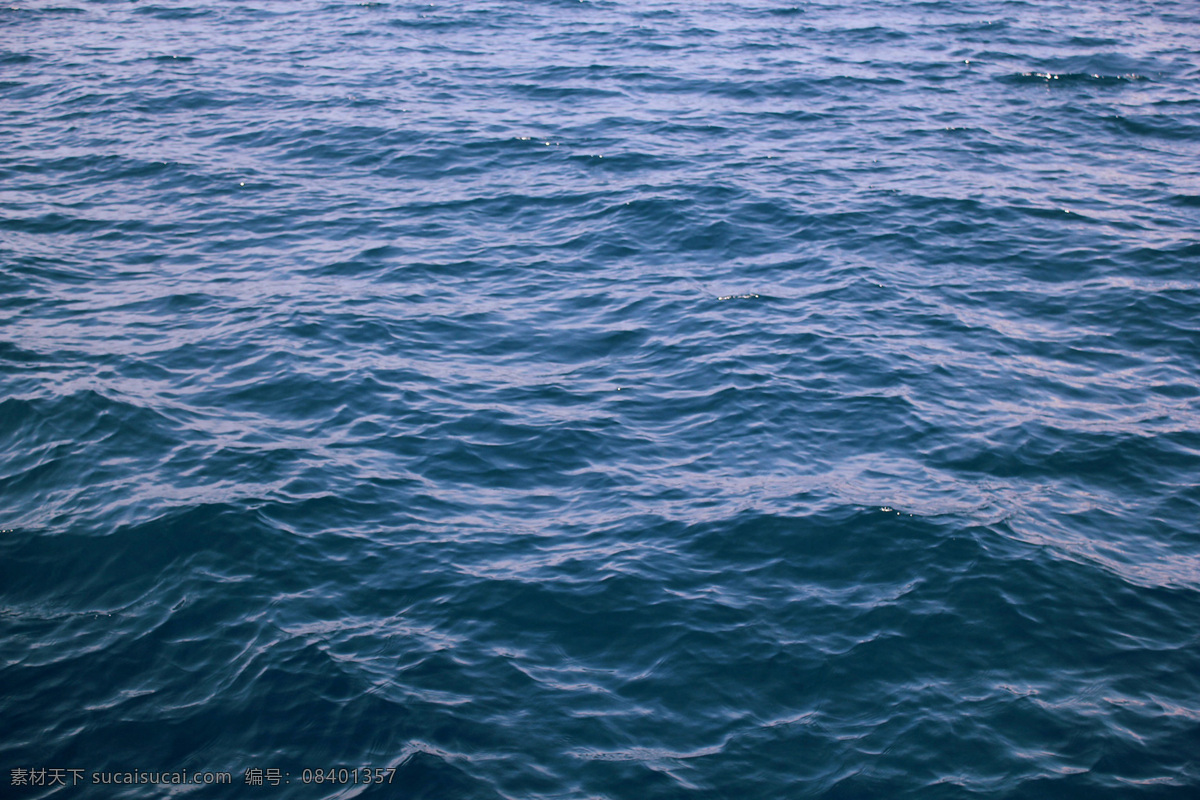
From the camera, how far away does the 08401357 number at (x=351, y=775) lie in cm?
1102

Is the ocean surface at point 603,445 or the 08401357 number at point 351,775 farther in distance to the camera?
the ocean surface at point 603,445

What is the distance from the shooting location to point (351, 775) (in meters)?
11.1

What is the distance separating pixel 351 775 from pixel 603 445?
25.6ft

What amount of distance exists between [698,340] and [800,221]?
6.84 m

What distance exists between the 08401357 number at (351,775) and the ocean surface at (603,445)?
4 centimetres

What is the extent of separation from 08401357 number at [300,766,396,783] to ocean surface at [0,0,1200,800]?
4 cm

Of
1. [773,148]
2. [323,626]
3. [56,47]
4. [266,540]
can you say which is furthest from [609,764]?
[56,47]

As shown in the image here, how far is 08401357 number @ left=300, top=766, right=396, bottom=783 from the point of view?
434 inches

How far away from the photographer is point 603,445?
1708cm

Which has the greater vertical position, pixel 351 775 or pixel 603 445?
pixel 603 445

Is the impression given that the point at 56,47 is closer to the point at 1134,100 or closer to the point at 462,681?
the point at 462,681

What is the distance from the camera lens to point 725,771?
11273 millimetres

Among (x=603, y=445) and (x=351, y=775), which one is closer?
(x=351, y=775)

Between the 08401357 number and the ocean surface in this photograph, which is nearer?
the 08401357 number
